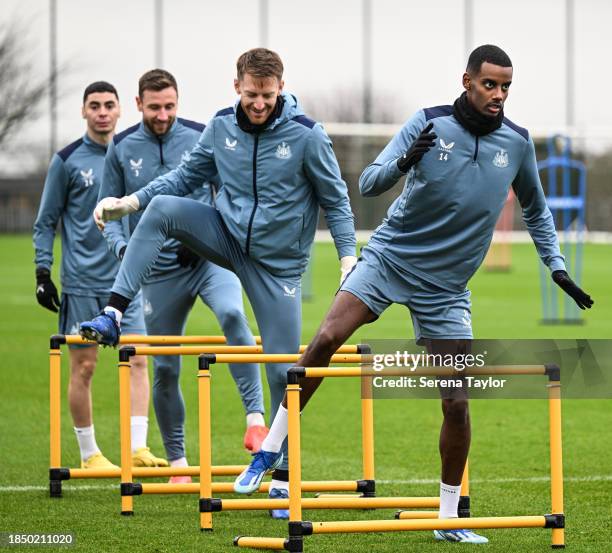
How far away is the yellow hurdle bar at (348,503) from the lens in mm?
6719

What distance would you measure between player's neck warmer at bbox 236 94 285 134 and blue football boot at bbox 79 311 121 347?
1.26m

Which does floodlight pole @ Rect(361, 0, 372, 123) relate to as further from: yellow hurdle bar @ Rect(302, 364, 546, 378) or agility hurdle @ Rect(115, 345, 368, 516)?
yellow hurdle bar @ Rect(302, 364, 546, 378)

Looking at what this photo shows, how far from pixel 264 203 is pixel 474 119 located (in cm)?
125

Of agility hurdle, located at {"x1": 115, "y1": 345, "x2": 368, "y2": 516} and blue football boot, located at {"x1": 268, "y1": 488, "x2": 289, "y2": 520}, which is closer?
agility hurdle, located at {"x1": 115, "y1": 345, "x2": 368, "y2": 516}

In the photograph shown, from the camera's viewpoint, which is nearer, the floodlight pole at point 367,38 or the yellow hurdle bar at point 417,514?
the yellow hurdle bar at point 417,514

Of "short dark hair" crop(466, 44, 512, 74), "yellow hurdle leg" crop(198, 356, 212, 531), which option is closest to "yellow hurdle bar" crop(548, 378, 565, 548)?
"short dark hair" crop(466, 44, 512, 74)

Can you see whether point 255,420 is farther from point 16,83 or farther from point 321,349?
point 16,83

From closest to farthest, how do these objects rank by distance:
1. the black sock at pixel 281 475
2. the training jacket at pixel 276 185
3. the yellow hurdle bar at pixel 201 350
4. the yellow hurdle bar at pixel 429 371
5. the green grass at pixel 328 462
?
the yellow hurdle bar at pixel 429 371 < the green grass at pixel 328 462 < the training jacket at pixel 276 185 < the yellow hurdle bar at pixel 201 350 < the black sock at pixel 281 475

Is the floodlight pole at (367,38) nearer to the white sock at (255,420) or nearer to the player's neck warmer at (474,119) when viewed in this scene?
the white sock at (255,420)

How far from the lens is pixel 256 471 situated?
6.44m

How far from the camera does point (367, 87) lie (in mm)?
50219

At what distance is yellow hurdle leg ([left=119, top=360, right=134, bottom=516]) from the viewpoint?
7.02m

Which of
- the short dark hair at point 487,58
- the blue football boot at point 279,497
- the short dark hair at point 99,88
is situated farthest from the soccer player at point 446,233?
the short dark hair at point 99,88

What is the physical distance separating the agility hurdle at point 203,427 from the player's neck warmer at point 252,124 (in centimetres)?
116
